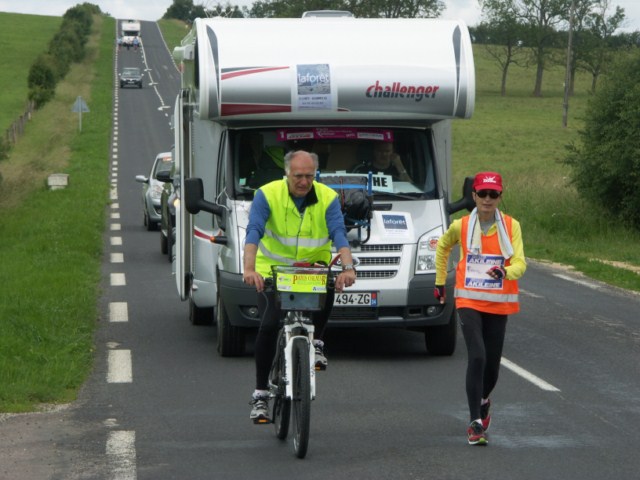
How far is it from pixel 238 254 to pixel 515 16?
10130 cm

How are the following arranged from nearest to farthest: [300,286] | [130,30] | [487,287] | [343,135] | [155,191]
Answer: [300,286]
[487,287]
[343,135]
[155,191]
[130,30]

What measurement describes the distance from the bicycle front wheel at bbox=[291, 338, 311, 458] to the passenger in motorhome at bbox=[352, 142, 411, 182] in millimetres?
4389

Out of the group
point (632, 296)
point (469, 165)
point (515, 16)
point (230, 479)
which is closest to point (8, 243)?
point (632, 296)

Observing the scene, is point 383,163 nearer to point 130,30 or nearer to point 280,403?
point 280,403

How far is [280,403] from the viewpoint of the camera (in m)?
7.52

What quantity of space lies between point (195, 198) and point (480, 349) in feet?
12.4

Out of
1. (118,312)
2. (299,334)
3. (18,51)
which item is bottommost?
(18,51)

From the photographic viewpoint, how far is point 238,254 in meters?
10.6

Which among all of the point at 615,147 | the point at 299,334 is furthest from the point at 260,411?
the point at 615,147

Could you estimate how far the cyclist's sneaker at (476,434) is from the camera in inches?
290

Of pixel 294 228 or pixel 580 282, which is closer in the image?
pixel 294 228

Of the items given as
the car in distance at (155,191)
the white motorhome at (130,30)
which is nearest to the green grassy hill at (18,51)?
the white motorhome at (130,30)

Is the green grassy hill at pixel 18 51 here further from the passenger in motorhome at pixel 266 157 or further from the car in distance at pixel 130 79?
the passenger in motorhome at pixel 266 157

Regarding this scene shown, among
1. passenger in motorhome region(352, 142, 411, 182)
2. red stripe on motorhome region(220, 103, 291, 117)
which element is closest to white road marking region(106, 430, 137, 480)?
red stripe on motorhome region(220, 103, 291, 117)
